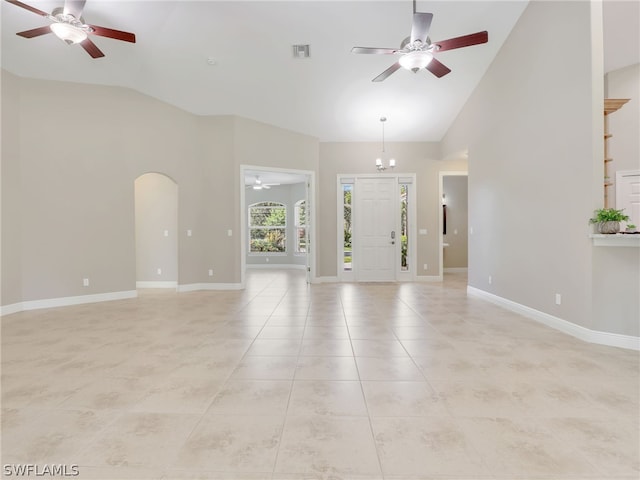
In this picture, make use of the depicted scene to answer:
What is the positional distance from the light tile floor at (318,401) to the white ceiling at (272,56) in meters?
Answer: 3.86

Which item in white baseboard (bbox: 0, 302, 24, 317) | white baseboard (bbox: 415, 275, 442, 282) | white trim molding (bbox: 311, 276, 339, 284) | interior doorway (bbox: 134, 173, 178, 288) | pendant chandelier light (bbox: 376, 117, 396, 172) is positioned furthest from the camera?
white baseboard (bbox: 415, 275, 442, 282)

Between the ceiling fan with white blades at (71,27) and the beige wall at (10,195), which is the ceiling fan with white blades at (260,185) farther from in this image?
the ceiling fan with white blades at (71,27)

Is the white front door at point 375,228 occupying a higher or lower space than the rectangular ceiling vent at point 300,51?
lower

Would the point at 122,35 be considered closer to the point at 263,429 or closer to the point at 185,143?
the point at 185,143

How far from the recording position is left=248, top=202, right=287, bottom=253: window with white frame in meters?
11.4

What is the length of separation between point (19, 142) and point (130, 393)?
16.1ft

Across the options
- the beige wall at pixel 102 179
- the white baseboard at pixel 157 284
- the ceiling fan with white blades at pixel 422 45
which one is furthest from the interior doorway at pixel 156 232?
the ceiling fan with white blades at pixel 422 45

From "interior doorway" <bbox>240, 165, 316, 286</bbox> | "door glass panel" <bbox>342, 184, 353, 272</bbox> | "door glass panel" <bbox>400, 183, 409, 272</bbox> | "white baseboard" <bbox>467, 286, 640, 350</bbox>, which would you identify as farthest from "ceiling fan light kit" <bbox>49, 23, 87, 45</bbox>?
"interior doorway" <bbox>240, 165, 316, 286</bbox>

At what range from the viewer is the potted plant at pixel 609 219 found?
3.19m

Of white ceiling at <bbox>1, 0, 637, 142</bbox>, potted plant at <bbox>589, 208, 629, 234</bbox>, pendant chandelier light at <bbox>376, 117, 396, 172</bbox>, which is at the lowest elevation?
potted plant at <bbox>589, 208, 629, 234</bbox>

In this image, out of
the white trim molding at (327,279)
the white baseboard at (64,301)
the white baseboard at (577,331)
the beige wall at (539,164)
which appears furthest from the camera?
the white trim molding at (327,279)

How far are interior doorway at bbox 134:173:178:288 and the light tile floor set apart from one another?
3043mm

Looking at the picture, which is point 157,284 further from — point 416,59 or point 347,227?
point 416,59

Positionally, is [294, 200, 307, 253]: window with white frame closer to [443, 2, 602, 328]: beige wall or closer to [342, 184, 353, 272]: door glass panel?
[342, 184, 353, 272]: door glass panel
